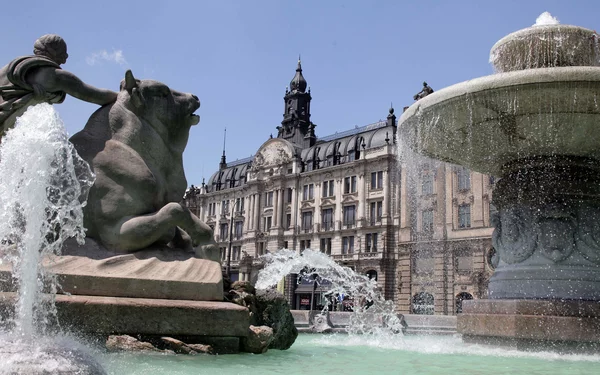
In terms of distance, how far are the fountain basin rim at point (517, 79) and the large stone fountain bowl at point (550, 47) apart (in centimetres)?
187

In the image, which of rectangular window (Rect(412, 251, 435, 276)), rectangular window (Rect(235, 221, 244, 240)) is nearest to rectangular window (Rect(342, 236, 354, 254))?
rectangular window (Rect(412, 251, 435, 276))

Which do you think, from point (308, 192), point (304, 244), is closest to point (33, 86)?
point (304, 244)

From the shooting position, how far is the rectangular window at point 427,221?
40656 mm

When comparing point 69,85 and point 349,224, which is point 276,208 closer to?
point 349,224

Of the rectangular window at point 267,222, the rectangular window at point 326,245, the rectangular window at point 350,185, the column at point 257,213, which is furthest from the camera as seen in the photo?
the column at point 257,213

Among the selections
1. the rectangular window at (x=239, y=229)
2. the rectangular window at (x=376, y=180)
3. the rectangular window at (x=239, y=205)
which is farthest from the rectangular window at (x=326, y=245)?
the rectangular window at (x=239, y=205)

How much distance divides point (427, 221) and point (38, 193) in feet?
126

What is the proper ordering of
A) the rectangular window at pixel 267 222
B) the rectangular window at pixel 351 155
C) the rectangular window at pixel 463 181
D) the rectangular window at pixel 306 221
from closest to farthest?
the rectangular window at pixel 463 181 < the rectangular window at pixel 351 155 < the rectangular window at pixel 306 221 < the rectangular window at pixel 267 222

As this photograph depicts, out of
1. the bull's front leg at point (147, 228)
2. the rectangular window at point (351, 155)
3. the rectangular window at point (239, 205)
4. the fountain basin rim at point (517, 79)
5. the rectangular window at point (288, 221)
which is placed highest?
the rectangular window at point (351, 155)

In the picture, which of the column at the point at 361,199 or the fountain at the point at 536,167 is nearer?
the fountain at the point at 536,167

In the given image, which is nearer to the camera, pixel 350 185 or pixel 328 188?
pixel 350 185

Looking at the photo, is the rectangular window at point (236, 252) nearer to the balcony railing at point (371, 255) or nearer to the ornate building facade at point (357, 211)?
the ornate building facade at point (357, 211)

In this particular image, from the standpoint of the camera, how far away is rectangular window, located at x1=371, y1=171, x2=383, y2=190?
49.0 m

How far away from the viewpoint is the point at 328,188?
54.2m
